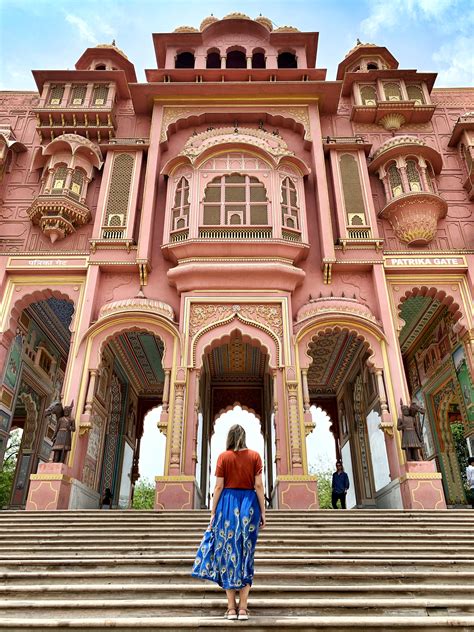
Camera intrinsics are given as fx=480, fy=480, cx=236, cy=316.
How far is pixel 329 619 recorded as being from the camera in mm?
3734

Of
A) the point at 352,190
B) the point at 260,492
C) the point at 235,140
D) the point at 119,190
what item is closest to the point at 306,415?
the point at 352,190

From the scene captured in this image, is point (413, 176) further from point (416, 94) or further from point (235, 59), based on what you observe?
point (235, 59)

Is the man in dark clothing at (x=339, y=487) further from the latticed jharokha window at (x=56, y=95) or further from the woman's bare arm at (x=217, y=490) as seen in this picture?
the latticed jharokha window at (x=56, y=95)

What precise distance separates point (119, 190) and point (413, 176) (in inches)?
346

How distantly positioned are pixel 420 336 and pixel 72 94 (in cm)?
1452

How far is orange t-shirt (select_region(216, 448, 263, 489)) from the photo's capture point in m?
4.12

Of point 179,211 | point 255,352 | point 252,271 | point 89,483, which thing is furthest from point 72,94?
point 89,483

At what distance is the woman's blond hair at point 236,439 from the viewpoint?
167 inches

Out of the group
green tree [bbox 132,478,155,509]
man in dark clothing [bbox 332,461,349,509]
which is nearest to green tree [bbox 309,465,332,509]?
green tree [bbox 132,478,155,509]

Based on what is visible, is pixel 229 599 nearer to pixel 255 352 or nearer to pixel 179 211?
pixel 179 211

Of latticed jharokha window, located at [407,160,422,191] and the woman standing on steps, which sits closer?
the woman standing on steps

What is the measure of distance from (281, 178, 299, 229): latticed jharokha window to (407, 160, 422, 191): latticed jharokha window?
11.3ft

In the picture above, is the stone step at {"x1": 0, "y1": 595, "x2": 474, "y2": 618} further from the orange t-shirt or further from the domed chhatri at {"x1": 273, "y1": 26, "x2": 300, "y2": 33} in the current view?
the domed chhatri at {"x1": 273, "y1": 26, "x2": 300, "y2": 33}

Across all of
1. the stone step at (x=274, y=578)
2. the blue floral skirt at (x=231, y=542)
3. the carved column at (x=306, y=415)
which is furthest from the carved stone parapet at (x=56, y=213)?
the blue floral skirt at (x=231, y=542)
